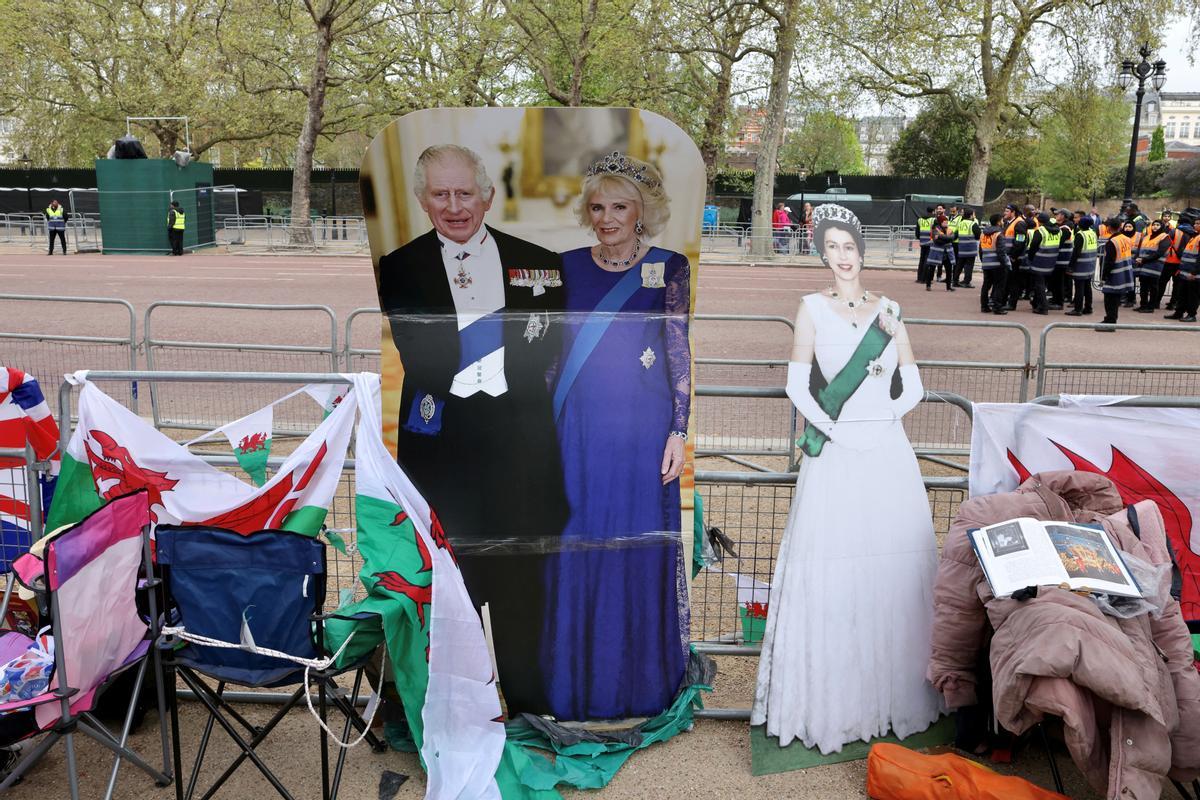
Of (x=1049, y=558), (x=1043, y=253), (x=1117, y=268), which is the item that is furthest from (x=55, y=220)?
(x=1049, y=558)

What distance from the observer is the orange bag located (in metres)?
3.72

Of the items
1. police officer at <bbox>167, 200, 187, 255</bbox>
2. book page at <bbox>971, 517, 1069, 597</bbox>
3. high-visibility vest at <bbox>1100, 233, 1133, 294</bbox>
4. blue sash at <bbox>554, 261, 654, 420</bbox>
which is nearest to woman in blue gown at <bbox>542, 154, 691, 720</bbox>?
blue sash at <bbox>554, 261, 654, 420</bbox>

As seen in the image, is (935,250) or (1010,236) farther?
(935,250)

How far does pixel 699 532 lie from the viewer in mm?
4438

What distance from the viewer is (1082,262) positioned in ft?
59.1

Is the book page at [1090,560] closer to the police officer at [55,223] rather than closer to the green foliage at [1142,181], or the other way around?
the police officer at [55,223]

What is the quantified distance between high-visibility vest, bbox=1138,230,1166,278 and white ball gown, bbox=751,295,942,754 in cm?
1645

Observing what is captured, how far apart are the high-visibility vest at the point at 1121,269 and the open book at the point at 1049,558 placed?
1432 centimetres

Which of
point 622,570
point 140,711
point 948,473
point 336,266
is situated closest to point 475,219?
point 622,570

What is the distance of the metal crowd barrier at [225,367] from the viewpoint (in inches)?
333

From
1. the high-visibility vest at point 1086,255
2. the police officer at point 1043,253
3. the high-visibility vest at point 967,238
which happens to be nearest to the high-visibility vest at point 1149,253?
the high-visibility vest at point 1086,255

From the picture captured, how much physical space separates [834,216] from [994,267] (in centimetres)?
1527

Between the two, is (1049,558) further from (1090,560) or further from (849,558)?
(849,558)

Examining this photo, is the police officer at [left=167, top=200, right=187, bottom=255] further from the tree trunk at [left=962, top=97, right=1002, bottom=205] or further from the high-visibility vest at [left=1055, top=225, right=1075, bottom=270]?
the tree trunk at [left=962, top=97, right=1002, bottom=205]
